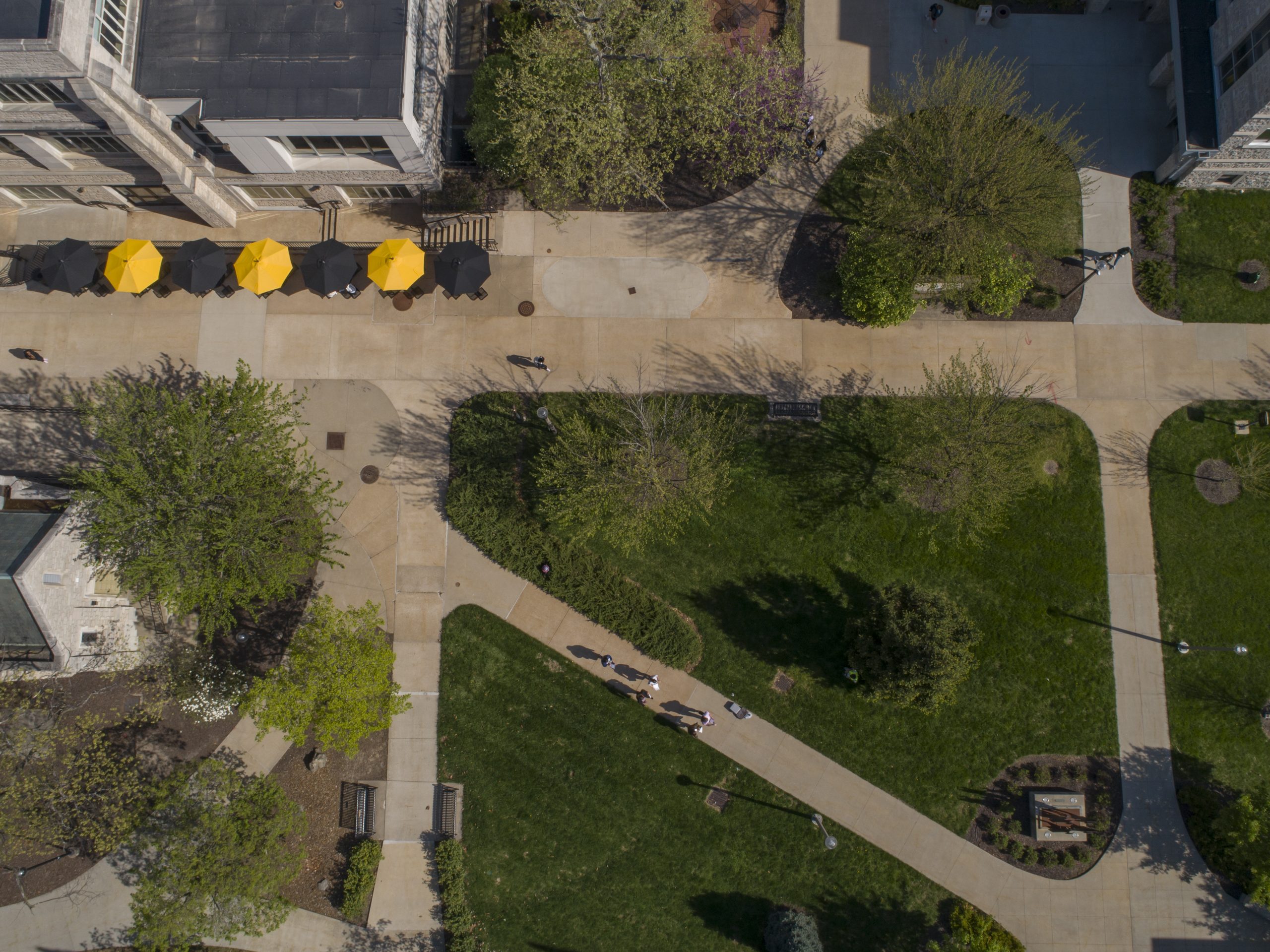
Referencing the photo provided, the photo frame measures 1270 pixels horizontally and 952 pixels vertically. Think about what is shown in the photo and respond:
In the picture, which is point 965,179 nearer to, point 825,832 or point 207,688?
point 825,832

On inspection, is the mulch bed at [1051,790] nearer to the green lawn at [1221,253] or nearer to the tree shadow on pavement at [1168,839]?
the tree shadow on pavement at [1168,839]

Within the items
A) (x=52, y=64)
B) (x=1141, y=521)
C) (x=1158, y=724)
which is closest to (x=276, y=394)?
(x=52, y=64)

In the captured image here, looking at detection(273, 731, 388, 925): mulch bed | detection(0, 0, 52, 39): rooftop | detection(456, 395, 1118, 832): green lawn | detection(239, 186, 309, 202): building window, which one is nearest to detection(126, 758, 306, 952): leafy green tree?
detection(273, 731, 388, 925): mulch bed

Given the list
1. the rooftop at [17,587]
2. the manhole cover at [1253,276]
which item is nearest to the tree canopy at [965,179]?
the manhole cover at [1253,276]

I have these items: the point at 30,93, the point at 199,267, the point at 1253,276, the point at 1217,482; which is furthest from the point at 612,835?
the point at 1253,276

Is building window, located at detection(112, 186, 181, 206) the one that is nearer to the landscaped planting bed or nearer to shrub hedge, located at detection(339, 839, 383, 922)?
shrub hedge, located at detection(339, 839, 383, 922)

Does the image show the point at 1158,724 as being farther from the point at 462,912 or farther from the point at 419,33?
the point at 419,33
